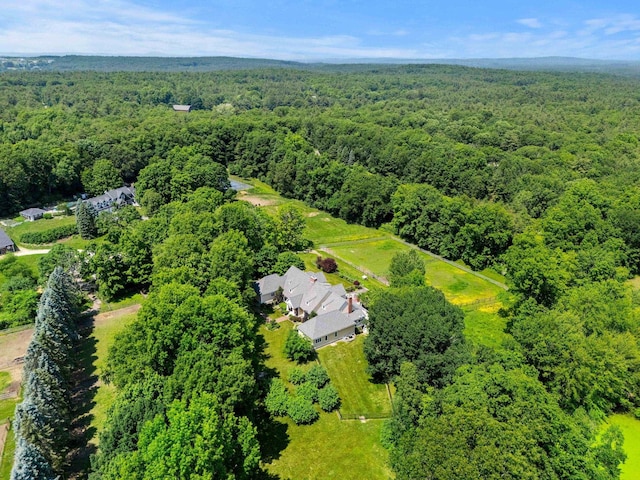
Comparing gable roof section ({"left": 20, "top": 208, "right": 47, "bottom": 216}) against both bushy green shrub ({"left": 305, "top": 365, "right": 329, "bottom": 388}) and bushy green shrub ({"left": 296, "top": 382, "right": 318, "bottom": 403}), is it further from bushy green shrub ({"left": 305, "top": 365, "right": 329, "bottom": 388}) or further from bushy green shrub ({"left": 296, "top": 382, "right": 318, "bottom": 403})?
bushy green shrub ({"left": 296, "top": 382, "right": 318, "bottom": 403})

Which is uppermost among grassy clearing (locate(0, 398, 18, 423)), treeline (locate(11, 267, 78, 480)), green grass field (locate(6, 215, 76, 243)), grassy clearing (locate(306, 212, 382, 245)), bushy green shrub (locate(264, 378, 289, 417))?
treeline (locate(11, 267, 78, 480))

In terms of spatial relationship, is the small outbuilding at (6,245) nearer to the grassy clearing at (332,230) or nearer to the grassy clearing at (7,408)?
the grassy clearing at (7,408)

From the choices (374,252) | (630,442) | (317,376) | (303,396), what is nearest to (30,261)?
(317,376)

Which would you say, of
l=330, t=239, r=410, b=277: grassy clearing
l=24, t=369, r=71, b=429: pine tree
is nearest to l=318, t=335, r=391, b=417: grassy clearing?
l=330, t=239, r=410, b=277: grassy clearing

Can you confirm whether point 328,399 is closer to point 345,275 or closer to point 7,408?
point 345,275

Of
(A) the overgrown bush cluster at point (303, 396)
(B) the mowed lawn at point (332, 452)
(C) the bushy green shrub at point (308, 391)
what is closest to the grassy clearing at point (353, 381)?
(A) the overgrown bush cluster at point (303, 396)
